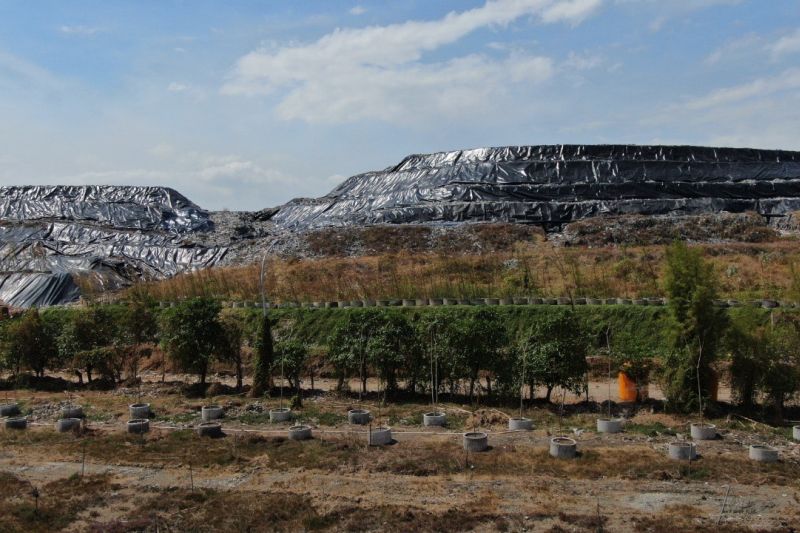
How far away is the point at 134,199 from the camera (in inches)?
1816

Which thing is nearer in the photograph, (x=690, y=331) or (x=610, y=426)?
(x=610, y=426)

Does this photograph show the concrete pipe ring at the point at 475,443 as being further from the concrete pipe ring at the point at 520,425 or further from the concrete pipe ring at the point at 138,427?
the concrete pipe ring at the point at 138,427

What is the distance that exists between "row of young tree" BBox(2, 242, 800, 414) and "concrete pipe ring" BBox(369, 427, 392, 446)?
295cm

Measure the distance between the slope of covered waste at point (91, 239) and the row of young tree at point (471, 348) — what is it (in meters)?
10.6

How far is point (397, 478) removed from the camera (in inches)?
372

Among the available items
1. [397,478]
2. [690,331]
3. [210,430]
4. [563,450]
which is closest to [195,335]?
[210,430]

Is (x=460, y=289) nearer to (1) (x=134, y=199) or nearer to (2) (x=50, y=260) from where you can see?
(2) (x=50, y=260)

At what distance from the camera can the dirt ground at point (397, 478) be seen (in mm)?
7914

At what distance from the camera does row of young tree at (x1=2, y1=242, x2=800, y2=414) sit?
12453mm

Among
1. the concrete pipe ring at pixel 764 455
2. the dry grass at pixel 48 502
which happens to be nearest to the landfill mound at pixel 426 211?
the dry grass at pixel 48 502

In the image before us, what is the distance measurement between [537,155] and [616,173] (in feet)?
14.8

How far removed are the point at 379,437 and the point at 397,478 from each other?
64.3 inches

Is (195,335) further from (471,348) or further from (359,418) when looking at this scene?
(471,348)

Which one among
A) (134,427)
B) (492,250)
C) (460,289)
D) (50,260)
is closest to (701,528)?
(134,427)
